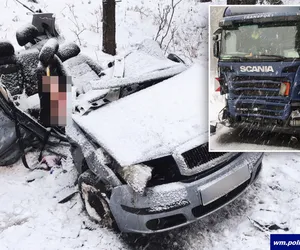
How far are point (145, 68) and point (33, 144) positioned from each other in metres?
1.61

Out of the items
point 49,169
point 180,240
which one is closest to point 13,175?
point 49,169

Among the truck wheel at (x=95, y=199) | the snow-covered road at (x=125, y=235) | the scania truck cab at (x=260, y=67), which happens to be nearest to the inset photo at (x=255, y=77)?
the scania truck cab at (x=260, y=67)

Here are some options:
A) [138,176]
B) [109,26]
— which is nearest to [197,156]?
[138,176]

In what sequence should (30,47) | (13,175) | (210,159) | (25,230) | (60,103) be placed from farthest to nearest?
(30,47)
(13,175)
(60,103)
(25,230)
(210,159)

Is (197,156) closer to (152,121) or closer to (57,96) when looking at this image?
(152,121)

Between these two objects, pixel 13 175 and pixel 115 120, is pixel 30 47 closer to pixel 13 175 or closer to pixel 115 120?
pixel 13 175

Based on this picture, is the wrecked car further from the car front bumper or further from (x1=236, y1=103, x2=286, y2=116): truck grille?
(x1=236, y1=103, x2=286, y2=116): truck grille

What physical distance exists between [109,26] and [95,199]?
14.4ft

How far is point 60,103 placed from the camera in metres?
3.84

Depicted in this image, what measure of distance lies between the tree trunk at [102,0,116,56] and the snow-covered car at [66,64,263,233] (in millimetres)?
3870

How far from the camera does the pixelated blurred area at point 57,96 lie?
3842mm

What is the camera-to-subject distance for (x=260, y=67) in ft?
10.6

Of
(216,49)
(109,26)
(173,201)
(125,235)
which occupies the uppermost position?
(109,26)

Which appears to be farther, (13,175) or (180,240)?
(13,175)
